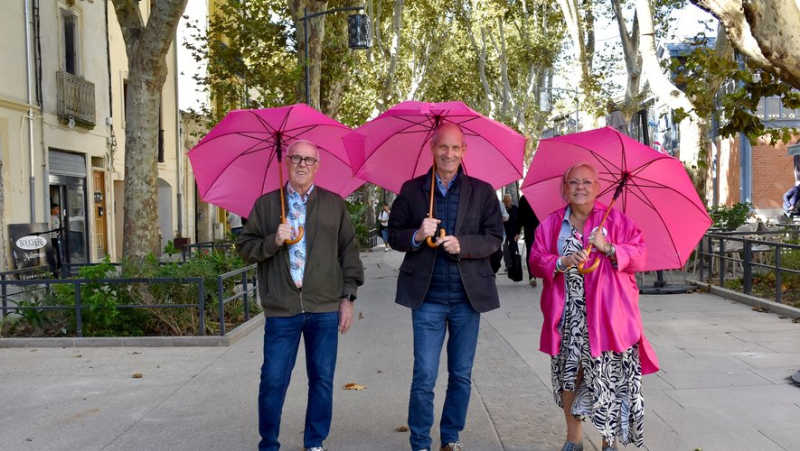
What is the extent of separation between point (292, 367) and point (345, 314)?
1.39 ft

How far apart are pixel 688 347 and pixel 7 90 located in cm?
1503

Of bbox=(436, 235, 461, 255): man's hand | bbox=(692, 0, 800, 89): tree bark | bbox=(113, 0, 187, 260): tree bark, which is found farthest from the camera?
bbox=(113, 0, 187, 260): tree bark

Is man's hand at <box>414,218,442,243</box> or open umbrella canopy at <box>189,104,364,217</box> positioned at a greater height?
open umbrella canopy at <box>189,104,364,217</box>

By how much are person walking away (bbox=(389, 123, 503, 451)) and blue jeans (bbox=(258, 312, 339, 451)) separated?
18.9 inches

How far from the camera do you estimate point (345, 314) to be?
488 centimetres

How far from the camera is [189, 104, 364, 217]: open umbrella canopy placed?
5.33m

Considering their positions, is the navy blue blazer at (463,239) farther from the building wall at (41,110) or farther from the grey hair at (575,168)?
the building wall at (41,110)

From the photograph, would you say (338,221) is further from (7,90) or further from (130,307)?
(7,90)

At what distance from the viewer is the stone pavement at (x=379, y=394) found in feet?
17.6

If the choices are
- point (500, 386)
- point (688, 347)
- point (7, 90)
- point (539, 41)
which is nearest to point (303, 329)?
point (500, 386)

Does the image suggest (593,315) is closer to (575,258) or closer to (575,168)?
(575,258)

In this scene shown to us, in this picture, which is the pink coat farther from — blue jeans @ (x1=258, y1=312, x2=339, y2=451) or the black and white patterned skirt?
blue jeans @ (x1=258, y1=312, x2=339, y2=451)

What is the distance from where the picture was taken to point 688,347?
839 cm

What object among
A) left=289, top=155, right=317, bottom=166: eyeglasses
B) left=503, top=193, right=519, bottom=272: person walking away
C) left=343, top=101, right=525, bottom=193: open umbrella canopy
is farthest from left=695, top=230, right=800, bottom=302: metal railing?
left=289, top=155, right=317, bottom=166: eyeglasses
